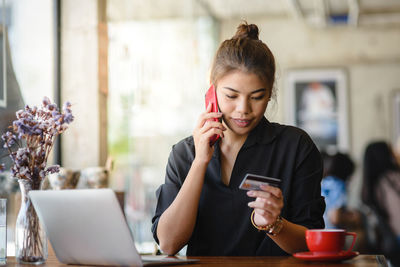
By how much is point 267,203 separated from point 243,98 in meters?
0.39

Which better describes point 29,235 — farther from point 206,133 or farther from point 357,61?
point 357,61

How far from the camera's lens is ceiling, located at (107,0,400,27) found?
627cm

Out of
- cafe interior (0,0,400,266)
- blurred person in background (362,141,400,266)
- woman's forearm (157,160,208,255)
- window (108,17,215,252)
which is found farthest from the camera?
blurred person in background (362,141,400,266)

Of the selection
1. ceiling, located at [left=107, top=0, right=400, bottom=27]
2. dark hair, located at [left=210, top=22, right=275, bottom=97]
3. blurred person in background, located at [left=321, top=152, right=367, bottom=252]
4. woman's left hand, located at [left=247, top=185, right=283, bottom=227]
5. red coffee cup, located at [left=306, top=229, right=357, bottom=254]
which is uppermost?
ceiling, located at [left=107, top=0, right=400, bottom=27]

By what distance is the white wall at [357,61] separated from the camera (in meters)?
6.99

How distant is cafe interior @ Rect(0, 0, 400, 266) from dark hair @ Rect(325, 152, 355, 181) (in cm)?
65

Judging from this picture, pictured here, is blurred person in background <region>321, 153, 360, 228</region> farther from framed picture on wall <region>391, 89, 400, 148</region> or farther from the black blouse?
the black blouse

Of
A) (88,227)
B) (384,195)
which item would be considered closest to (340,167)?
(384,195)

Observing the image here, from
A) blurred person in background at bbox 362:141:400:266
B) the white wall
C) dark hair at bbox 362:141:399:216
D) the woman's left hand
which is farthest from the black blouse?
the white wall

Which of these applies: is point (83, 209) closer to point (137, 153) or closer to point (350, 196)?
point (137, 153)

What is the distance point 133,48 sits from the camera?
4879 mm

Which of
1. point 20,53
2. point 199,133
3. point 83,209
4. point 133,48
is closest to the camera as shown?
point 83,209

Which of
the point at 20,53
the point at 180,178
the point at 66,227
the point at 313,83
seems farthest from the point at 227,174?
the point at 313,83

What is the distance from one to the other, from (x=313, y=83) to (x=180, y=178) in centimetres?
535
